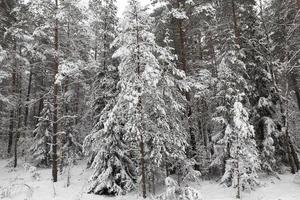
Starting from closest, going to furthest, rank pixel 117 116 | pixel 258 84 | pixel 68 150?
pixel 117 116 → pixel 258 84 → pixel 68 150

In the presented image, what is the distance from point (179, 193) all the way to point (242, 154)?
376 centimetres

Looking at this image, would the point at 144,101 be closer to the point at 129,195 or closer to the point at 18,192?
the point at 129,195

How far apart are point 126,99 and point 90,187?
6116mm

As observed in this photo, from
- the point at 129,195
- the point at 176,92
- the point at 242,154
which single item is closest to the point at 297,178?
the point at 242,154

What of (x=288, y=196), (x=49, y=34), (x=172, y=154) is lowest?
(x=288, y=196)

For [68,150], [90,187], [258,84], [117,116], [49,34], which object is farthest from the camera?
[68,150]

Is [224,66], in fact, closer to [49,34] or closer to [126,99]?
[126,99]

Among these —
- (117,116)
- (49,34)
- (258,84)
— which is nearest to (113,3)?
(49,34)

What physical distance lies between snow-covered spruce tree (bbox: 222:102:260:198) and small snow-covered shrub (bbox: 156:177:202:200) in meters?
2.44

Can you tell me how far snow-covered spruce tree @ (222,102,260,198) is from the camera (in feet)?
45.6

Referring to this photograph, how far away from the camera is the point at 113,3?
64.7 feet

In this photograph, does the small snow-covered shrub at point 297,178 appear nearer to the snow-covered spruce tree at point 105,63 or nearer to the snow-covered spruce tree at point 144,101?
the snow-covered spruce tree at point 144,101

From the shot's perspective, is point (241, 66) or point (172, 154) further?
point (241, 66)

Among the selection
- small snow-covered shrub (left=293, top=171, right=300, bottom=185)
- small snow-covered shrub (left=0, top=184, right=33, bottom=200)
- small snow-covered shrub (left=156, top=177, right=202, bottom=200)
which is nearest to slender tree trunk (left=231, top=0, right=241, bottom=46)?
small snow-covered shrub (left=293, top=171, right=300, bottom=185)
